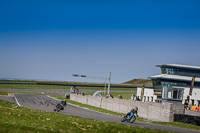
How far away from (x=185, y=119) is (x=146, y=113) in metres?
8.19

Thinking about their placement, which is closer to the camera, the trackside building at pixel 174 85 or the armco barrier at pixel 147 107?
the armco barrier at pixel 147 107

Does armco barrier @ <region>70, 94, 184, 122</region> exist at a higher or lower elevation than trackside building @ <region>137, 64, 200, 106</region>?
lower

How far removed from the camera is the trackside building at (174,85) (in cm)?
6689

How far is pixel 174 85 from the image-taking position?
244 feet

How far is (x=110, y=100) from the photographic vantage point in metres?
54.8

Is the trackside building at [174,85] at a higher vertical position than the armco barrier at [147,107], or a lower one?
higher

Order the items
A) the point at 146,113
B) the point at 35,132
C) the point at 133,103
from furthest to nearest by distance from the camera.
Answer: the point at 133,103
the point at 146,113
the point at 35,132

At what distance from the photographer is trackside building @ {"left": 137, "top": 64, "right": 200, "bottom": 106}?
6689 centimetres

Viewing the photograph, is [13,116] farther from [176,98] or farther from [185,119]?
[176,98]

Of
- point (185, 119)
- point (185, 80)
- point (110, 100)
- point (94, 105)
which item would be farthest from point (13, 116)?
point (185, 80)

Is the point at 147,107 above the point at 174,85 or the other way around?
the other way around

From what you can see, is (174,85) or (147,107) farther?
(174,85)

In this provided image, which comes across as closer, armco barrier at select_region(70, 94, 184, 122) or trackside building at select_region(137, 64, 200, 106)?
armco barrier at select_region(70, 94, 184, 122)

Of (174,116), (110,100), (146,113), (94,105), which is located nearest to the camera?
(174,116)
